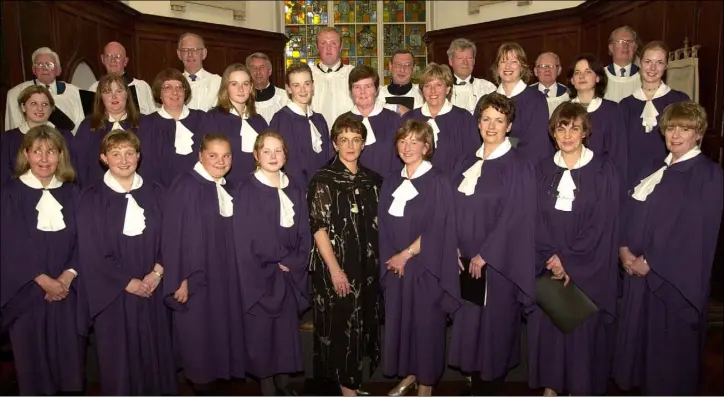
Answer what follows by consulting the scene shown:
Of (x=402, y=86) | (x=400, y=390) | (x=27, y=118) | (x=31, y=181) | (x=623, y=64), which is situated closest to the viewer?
(x=31, y=181)

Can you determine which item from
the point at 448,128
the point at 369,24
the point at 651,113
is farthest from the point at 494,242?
the point at 369,24

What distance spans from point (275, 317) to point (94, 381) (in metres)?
1.70

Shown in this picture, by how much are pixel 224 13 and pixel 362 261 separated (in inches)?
325

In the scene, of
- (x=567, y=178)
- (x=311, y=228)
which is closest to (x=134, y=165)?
(x=311, y=228)

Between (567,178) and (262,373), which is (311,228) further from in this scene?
(567,178)

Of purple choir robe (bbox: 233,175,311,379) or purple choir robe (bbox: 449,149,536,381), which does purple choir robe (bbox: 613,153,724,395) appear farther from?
purple choir robe (bbox: 233,175,311,379)

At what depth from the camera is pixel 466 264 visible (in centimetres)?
365

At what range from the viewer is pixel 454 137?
4.41m

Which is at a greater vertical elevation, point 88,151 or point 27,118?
point 27,118

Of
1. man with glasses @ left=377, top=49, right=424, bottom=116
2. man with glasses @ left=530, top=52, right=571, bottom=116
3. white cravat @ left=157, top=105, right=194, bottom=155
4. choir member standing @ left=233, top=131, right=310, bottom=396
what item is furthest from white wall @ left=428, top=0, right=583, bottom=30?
choir member standing @ left=233, top=131, right=310, bottom=396

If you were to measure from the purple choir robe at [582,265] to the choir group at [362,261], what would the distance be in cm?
1

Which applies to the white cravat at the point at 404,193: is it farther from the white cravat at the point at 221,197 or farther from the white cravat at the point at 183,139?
the white cravat at the point at 183,139

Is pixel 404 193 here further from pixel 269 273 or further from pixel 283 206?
pixel 269 273

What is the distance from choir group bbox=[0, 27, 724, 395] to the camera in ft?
11.6
